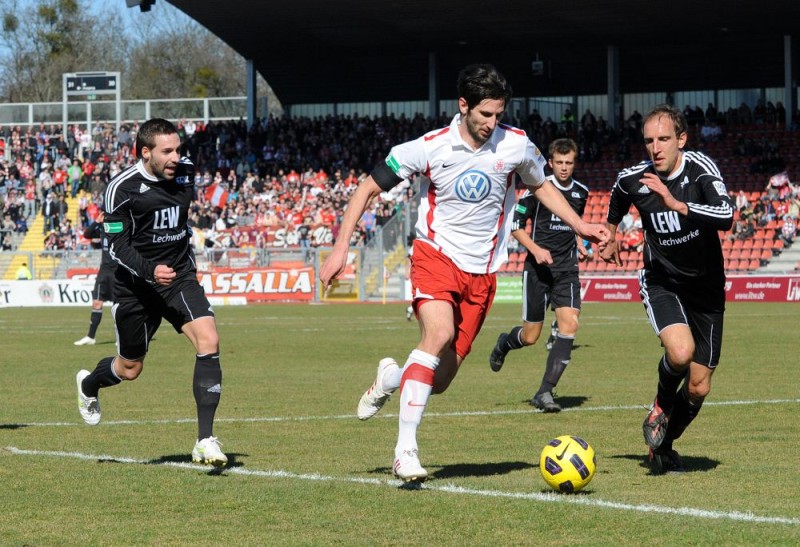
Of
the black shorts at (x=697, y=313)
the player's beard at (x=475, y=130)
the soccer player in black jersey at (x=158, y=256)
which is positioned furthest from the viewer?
the soccer player in black jersey at (x=158, y=256)

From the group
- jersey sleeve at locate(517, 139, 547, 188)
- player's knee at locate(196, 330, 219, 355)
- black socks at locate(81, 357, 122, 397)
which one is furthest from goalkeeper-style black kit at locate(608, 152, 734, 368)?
black socks at locate(81, 357, 122, 397)

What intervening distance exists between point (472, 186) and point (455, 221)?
0.23 meters

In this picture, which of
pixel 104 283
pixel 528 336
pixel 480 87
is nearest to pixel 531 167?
pixel 480 87

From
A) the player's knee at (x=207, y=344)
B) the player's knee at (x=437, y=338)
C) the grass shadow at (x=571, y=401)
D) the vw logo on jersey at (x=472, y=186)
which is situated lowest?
the grass shadow at (x=571, y=401)

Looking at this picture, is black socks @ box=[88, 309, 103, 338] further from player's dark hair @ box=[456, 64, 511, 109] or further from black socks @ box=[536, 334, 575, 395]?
player's dark hair @ box=[456, 64, 511, 109]

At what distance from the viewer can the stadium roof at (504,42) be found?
47.3 metres

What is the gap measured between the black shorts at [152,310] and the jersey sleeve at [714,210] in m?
3.33

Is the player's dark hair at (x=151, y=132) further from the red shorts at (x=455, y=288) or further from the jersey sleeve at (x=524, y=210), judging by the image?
the jersey sleeve at (x=524, y=210)

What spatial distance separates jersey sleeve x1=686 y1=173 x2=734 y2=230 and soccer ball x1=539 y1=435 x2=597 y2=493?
1515 mm

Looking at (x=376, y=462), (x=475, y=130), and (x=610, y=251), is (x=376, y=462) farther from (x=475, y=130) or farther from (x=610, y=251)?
(x=475, y=130)

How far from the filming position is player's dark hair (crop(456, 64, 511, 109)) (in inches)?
298

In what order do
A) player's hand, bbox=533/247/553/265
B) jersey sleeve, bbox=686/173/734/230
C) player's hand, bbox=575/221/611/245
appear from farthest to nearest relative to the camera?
player's hand, bbox=533/247/553/265 → player's hand, bbox=575/221/611/245 → jersey sleeve, bbox=686/173/734/230

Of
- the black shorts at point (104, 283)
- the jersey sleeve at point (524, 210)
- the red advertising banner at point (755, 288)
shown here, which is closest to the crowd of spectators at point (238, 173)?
the red advertising banner at point (755, 288)

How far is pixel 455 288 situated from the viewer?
7.79 metres
